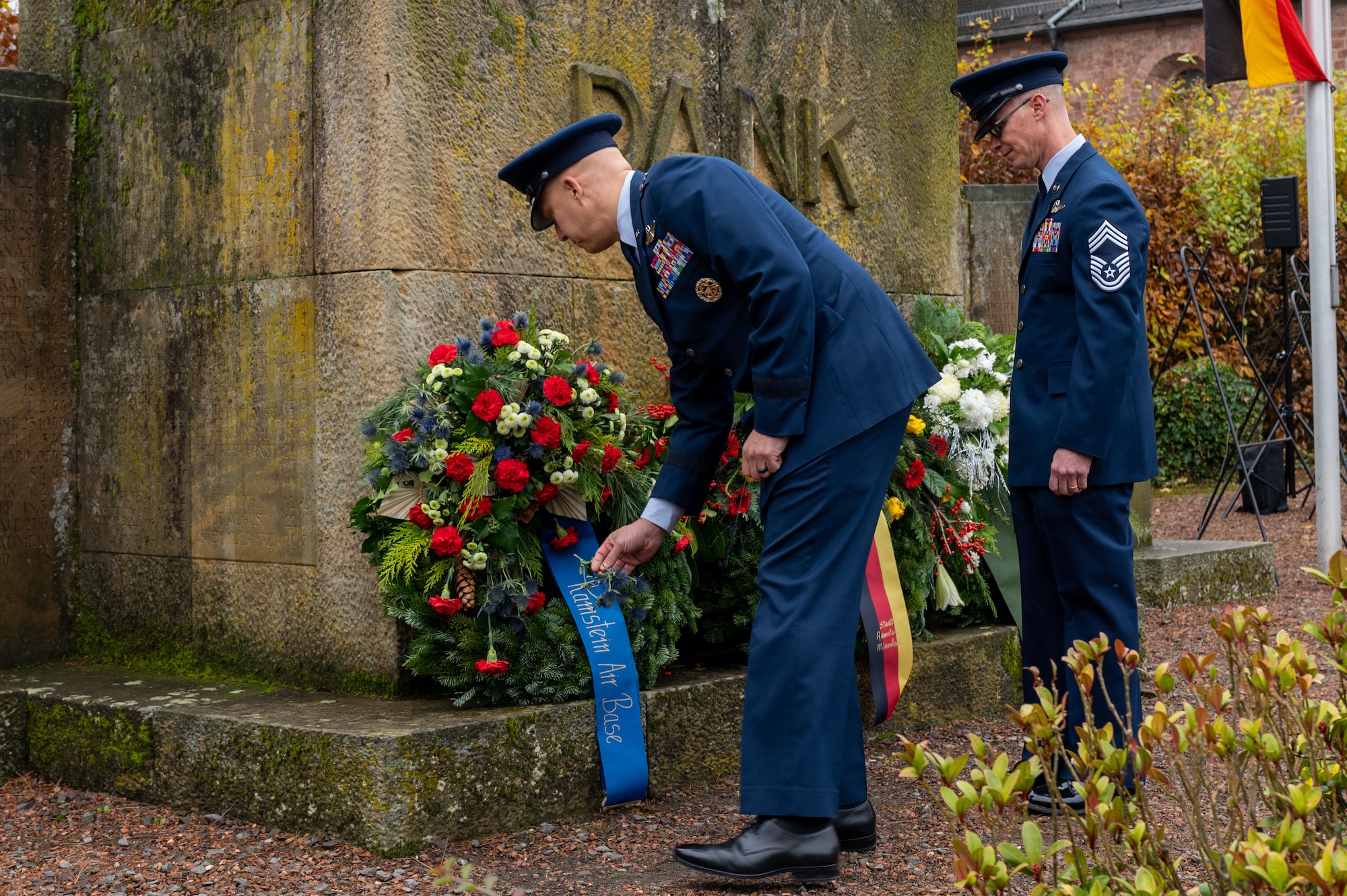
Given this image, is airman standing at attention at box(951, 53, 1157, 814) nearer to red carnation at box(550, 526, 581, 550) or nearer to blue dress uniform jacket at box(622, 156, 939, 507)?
blue dress uniform jacket at box(622, 156, 939, 507)

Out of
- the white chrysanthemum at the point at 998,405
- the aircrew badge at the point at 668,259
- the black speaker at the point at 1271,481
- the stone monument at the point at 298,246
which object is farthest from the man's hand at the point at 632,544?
the black speaker at the point at 1271,481

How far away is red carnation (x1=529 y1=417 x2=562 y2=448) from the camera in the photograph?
356 centimetres

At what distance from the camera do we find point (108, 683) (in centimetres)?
407

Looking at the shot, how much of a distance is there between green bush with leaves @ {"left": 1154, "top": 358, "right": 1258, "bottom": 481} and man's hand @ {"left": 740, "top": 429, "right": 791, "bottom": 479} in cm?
1099

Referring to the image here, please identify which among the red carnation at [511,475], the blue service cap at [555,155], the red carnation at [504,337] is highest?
the blue service cap at [555,155]

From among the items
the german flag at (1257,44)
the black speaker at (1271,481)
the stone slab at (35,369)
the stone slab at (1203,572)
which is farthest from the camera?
the black speaker at (1271,481)

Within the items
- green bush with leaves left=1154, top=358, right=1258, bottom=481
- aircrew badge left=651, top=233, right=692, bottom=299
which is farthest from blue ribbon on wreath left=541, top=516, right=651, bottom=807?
green bush with leaves left=1154, top=358, right=1258, bottom=481

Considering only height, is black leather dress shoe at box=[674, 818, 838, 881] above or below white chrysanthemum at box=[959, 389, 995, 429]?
below

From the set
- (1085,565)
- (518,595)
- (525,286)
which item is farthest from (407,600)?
(1085,565)

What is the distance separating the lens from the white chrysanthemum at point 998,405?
4.76 metres

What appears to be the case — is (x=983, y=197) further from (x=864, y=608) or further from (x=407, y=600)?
(x=407, y=600)

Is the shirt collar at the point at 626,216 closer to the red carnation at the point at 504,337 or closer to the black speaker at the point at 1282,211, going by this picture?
the red carnation at the point at 504,337

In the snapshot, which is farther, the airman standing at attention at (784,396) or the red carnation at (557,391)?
the red carnation at (557,391)

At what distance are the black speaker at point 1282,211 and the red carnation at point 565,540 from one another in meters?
6.60
